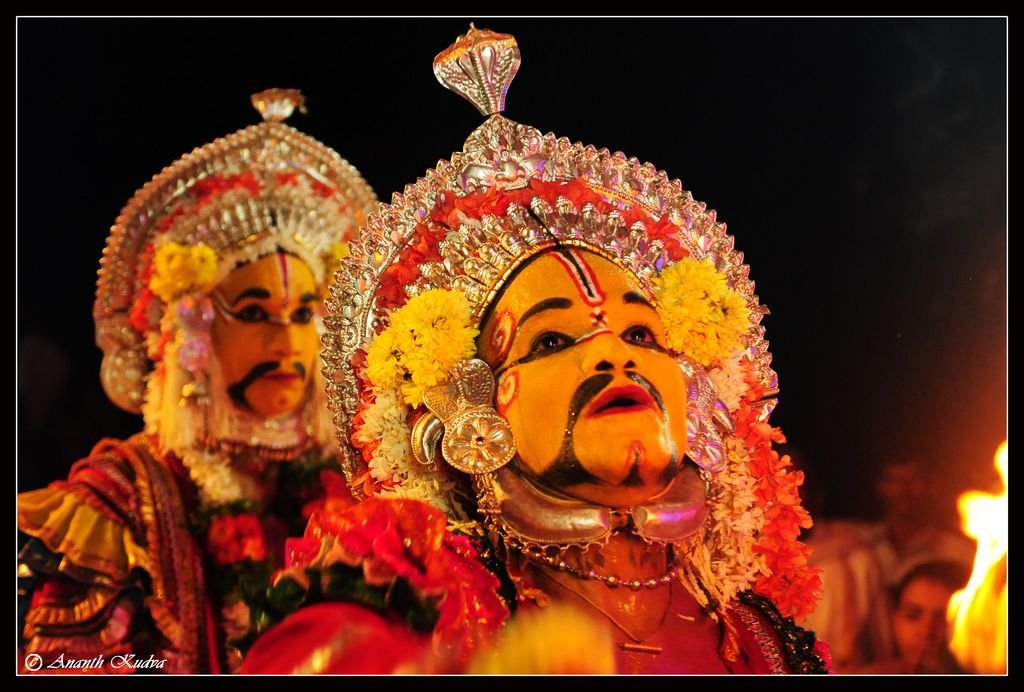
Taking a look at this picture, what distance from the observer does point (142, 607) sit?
5711mm

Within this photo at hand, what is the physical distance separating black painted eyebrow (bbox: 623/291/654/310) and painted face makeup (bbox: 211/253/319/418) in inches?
109

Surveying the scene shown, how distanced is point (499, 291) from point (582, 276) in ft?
0.79

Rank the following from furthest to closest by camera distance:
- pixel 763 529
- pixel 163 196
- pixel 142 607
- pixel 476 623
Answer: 1. pixel 163 196
2. pixel 142 607
3. pixel 763 529
4. pixel 476 623

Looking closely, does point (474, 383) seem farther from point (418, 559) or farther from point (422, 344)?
point (418, 559)

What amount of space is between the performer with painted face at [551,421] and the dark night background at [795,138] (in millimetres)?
1253

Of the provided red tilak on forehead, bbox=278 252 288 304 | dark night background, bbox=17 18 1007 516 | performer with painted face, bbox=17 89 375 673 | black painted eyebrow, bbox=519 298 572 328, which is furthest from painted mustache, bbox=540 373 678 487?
red tilak on forehead, bbox=278 252 288 304

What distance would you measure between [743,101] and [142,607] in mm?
3158

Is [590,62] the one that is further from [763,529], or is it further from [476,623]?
[476,623]

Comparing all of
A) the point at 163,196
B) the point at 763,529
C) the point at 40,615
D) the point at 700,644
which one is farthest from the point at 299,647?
the point at 163,196

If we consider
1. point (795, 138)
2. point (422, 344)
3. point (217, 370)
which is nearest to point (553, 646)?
point (422, 344)

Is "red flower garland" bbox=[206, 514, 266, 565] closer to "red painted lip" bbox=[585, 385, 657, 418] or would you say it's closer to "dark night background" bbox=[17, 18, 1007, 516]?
"dark night background" bbox=[17, 18, 1007, 516]

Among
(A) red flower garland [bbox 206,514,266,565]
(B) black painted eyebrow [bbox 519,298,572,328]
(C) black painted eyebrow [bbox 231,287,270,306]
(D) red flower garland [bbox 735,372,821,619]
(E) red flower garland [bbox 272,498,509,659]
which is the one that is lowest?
(E) red flower garland [bbox 272,498,509,659]

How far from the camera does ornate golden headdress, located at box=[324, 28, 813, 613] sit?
12.4ft

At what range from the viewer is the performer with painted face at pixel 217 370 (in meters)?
5.82
